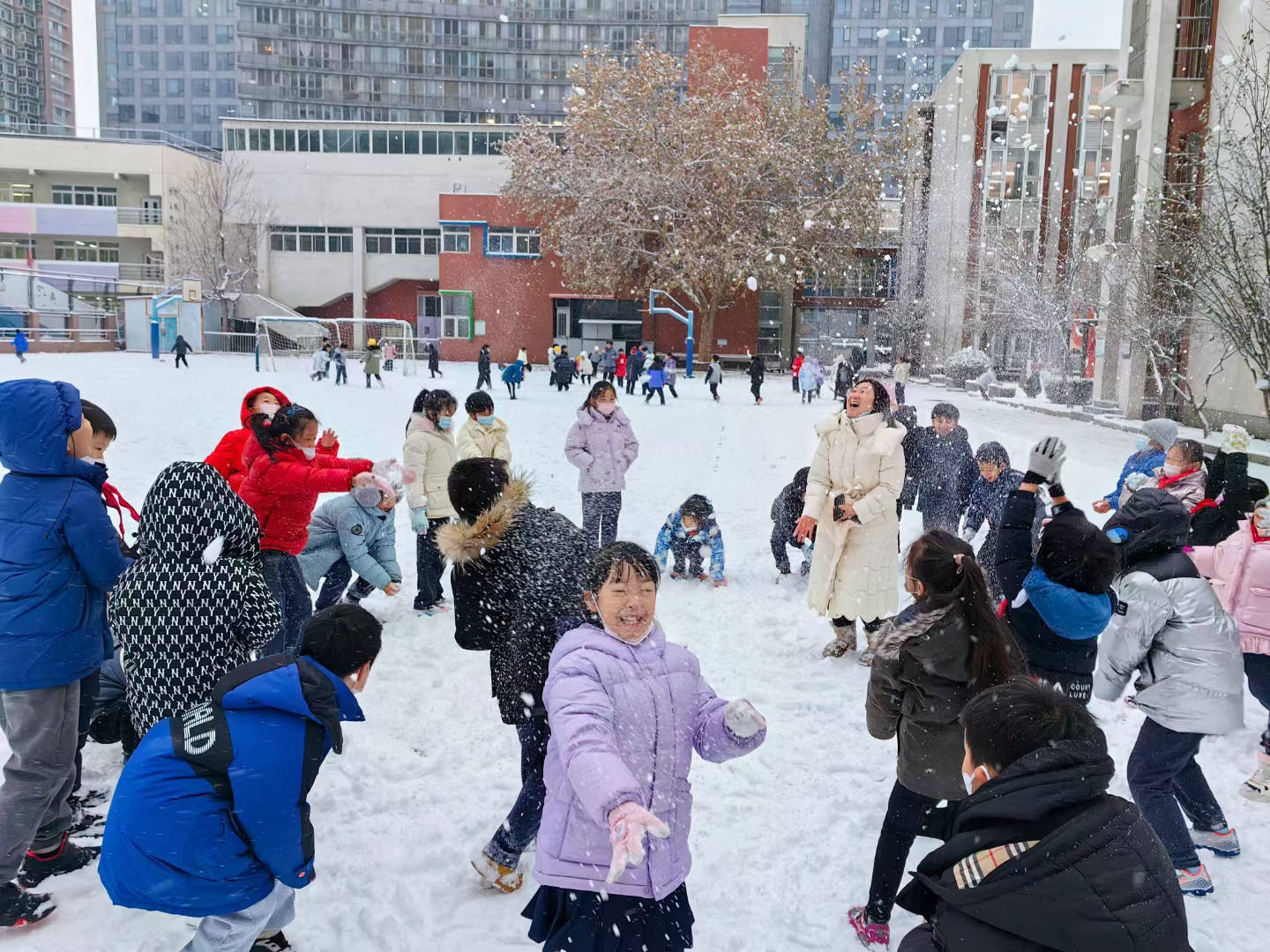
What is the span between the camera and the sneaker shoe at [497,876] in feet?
10.7

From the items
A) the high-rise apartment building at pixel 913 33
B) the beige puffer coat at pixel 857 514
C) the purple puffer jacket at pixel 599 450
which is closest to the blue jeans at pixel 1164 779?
the beige puffer coat at pixel 857 514

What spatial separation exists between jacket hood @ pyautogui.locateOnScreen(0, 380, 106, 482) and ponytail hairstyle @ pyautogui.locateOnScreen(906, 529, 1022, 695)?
Result: 2.82 metres

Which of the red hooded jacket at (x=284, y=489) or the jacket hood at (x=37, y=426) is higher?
the jacket hood at (x=37, y=426)

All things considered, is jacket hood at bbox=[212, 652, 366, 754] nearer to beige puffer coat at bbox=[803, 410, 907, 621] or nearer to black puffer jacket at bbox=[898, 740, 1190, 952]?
black puffer jacket at bbox=[898, 740, 1190, 952]

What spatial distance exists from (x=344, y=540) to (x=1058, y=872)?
16.0ft

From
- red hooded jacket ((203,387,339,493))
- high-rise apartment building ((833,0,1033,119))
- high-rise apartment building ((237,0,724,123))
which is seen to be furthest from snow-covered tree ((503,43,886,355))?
high-rise apartment building ((833,0,1033,119))

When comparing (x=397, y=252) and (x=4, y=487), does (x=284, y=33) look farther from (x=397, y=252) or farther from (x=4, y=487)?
(x=4, y=487)

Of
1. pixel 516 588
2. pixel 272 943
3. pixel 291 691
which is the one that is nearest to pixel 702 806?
pixel 516 588

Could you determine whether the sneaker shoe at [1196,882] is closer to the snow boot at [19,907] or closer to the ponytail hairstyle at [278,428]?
the snow boot at [19,907]

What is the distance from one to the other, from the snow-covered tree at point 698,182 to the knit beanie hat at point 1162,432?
97.3 feet

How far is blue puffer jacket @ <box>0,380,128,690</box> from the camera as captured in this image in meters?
2.94

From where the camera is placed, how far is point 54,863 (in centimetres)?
324

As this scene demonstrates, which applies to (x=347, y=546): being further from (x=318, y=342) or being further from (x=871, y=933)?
(x=318, y=342)

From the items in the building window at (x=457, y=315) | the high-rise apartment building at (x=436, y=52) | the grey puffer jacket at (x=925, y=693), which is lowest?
the grey puffer jacket at (x=925, y=693)
